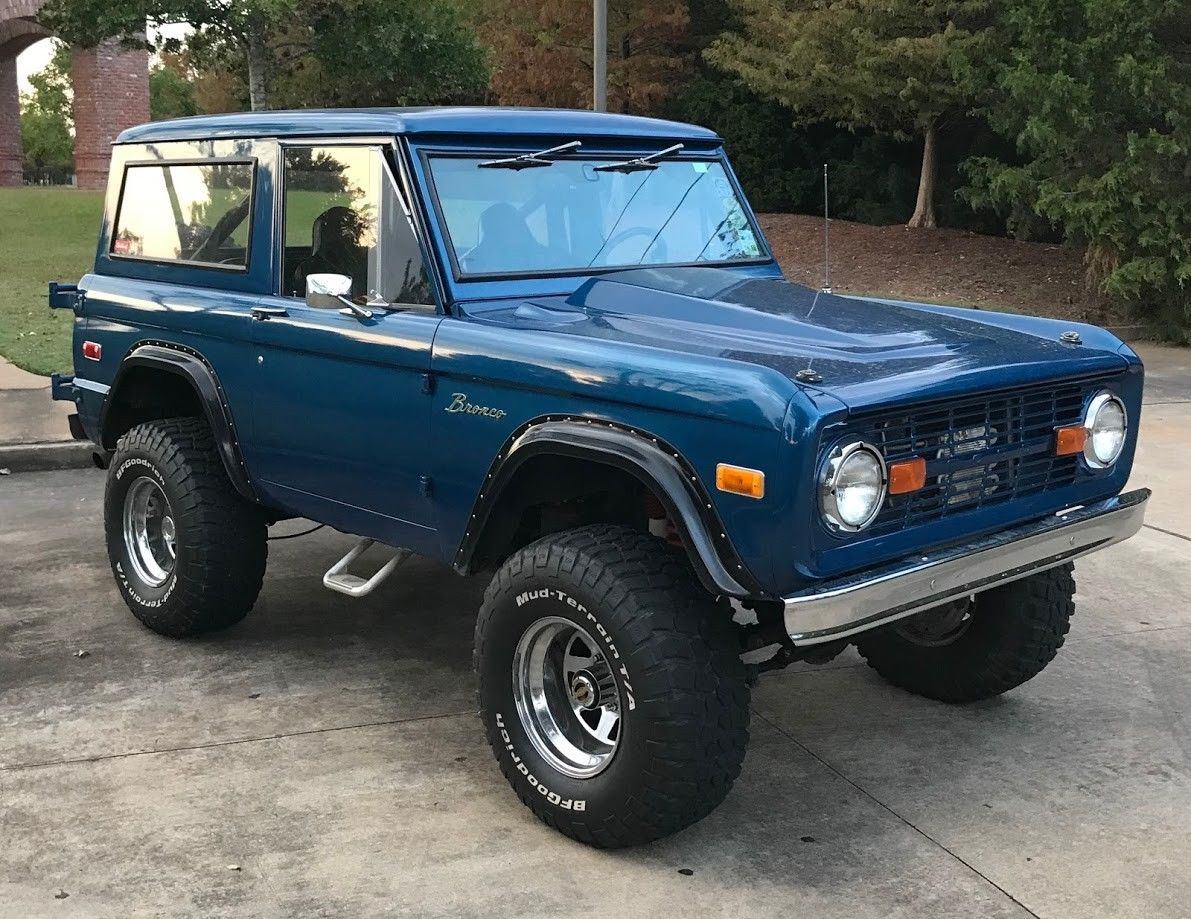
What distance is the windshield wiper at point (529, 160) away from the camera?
4.49 meters

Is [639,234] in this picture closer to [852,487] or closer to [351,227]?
[351,227]

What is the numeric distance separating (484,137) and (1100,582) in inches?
144

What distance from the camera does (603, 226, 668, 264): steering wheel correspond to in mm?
4723

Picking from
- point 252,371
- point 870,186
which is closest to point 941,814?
point 252,371

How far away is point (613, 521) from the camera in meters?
4.20

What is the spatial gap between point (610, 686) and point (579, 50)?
75.8 feet

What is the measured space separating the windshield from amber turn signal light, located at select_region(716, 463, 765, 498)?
1.34 m

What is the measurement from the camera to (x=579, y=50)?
25.3 meters

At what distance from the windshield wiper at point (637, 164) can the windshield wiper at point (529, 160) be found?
14cm

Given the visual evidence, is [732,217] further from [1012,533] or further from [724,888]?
[724,888]

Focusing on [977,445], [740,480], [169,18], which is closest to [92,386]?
[740,480]

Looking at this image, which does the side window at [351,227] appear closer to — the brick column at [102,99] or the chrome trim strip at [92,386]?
the chrome trim strip at [92,386]

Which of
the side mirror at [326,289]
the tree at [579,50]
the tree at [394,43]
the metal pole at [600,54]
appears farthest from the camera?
the tree at [579,50]

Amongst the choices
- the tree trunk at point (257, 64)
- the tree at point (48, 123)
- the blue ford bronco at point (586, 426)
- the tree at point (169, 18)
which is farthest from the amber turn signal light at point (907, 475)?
the tree at point (48, 123)
